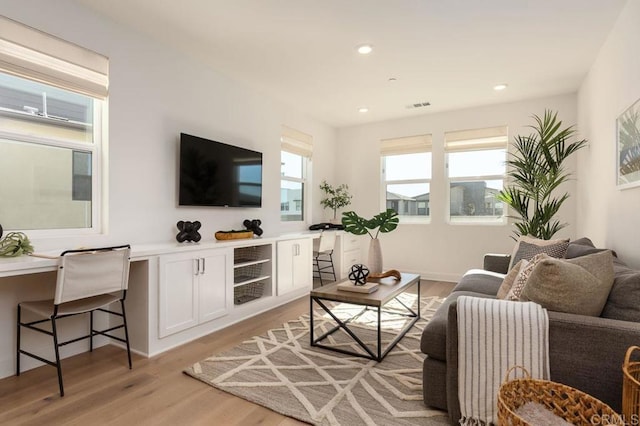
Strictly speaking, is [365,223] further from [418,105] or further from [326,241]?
[418,105]

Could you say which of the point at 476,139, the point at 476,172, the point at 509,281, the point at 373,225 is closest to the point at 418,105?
the point at 476,139

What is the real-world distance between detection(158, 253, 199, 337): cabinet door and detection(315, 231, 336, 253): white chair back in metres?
2.03

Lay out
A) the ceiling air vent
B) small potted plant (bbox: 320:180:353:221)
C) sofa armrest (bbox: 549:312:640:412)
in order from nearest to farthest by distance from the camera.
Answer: sofa armrest (bbox: 549:312:640:412), the ceiling air vent, small potted plant (bbox: 320:180:353:221)

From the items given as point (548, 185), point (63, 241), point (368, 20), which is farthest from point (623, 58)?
point (63, 241)

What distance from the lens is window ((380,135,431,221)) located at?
5.42 meters

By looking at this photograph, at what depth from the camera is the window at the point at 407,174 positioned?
5422 mm

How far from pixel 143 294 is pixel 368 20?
8.82ft

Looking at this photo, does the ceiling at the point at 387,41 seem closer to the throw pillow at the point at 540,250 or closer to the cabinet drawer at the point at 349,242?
the throw pillow at the point at 540,250

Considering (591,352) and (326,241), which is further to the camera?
(326,241)

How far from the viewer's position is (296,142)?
509 centimetres

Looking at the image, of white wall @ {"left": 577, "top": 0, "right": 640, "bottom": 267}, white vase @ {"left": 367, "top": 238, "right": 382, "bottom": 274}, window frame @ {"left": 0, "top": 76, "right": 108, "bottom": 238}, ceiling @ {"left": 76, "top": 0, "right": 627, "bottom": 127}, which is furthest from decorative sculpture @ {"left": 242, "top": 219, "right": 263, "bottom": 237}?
white wall @ {"left": 577, "top": 0, "right": 640, "bottom": 267}

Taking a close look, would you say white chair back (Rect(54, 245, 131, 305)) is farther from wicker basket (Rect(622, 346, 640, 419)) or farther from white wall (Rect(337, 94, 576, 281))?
white wall (Rect(337, 94, 576, 281))

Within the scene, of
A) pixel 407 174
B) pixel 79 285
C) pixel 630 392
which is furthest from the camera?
pixel 407 174

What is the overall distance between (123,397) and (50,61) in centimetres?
227
